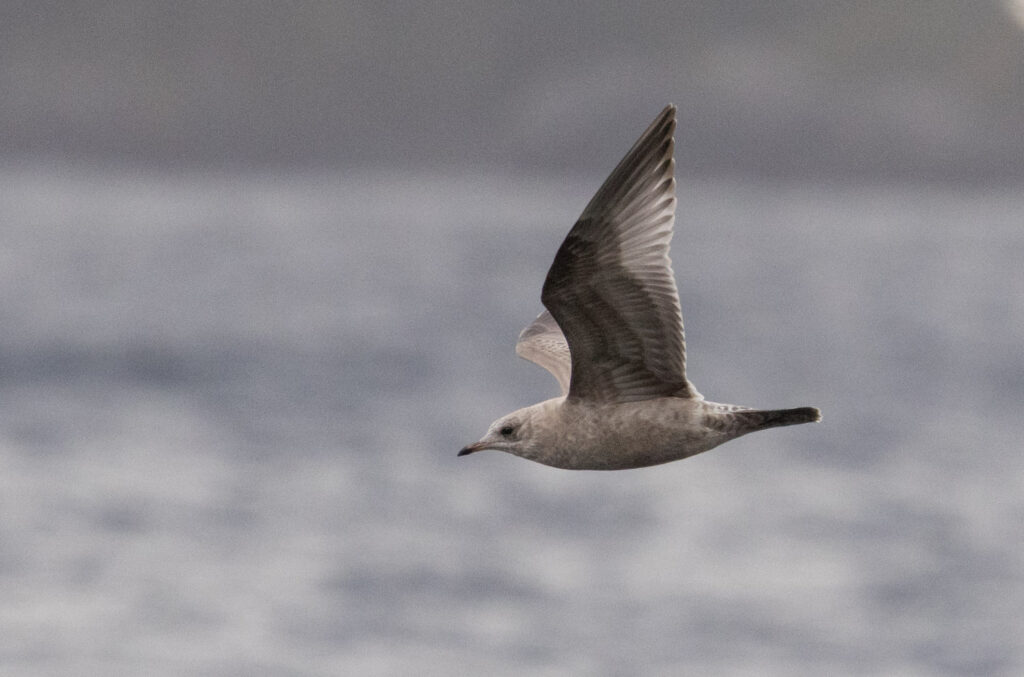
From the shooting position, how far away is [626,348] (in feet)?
51.0

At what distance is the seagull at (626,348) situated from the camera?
48.9 ft

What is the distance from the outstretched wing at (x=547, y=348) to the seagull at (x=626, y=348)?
3.41 m

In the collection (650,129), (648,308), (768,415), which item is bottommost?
(768,415)

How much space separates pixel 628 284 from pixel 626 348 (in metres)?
0.70

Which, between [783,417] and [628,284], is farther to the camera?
[628,284]

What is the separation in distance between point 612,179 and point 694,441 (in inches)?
112

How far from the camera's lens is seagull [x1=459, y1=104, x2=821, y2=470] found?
1491 cm

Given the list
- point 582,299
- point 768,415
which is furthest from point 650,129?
Result: point 768,415

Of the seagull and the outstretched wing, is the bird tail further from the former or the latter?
the outstretched wing

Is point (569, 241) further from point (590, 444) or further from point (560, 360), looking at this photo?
point (560, 360)

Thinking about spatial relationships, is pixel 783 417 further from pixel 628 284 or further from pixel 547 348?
pixel 547 348

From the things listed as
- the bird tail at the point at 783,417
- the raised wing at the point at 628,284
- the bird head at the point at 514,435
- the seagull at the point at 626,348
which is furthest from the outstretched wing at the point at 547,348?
the bird tail at the point at 783,417

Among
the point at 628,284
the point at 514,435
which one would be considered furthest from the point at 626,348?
the point at 514,435

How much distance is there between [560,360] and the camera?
2003cm
